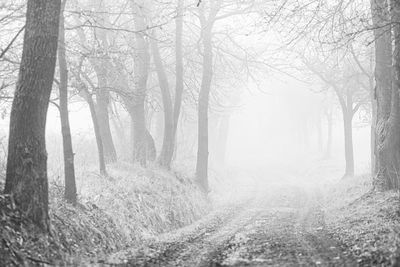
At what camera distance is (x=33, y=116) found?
26.1 ft

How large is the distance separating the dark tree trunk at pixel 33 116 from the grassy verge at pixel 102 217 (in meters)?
0.29

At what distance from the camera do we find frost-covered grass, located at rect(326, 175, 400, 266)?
23.8ft

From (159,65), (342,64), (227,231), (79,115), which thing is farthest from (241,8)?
(79,115)

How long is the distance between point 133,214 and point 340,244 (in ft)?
17.1

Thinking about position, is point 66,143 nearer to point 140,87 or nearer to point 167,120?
point 140,87

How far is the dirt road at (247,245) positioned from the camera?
8031 millimetres

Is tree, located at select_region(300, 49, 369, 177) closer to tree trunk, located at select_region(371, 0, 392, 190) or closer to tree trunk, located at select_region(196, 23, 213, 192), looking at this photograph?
tree trunk, located at select_region(196, 23, 213, 192)

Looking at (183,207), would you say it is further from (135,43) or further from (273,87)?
(273,87)

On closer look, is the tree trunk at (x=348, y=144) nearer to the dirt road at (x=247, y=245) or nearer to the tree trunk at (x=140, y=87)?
the dirt road at (x=247, y=245)

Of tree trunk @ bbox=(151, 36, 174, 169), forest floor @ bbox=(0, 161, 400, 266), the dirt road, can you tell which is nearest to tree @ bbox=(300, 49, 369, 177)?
tree trunk @ bbox=(151, 36, 174, 169)

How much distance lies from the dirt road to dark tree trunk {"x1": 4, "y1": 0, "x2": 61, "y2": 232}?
63.8 inches

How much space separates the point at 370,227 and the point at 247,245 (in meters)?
2.59

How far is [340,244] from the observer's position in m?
9.12

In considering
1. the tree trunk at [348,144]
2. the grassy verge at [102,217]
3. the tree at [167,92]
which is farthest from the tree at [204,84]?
the tree trunk at [348,144]
